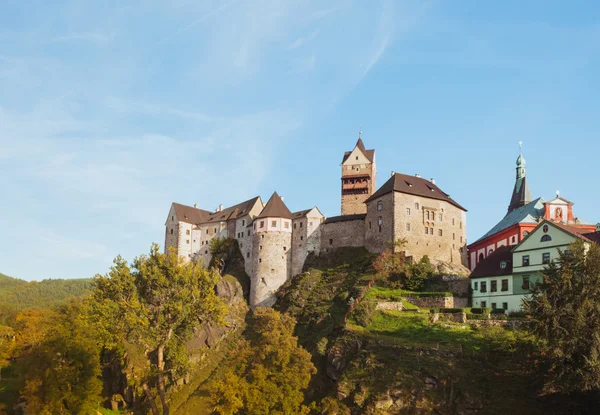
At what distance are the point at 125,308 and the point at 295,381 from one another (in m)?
17.0

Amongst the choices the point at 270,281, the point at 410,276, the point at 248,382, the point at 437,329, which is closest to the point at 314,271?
the point at 270,281

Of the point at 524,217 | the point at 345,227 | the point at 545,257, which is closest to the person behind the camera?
the point at 545,257

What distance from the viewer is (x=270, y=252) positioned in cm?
8319

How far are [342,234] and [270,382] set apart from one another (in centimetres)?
3976

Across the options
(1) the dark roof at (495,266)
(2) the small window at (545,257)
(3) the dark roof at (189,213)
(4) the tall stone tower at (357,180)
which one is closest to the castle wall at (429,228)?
(1) the dark roof at (495,266)

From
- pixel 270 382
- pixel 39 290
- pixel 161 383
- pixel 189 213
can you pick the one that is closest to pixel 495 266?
pixel 270 382

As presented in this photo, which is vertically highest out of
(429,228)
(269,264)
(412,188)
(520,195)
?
(520,195)

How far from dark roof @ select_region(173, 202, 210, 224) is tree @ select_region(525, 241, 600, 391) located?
70937 millimetres

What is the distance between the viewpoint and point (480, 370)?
45.4 m

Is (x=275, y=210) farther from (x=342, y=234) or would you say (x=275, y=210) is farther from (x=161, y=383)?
(x=161, y=383)

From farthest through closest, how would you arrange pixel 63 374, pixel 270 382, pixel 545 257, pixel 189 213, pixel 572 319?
pixel 189 213
pixel 545 257
pixel 63 374
pixel 270 382
pixel 572 319

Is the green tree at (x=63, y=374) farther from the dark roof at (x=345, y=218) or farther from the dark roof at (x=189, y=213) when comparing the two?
the dark roof at (x=189, y=213)

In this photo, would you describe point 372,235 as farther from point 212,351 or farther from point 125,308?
point 125,308

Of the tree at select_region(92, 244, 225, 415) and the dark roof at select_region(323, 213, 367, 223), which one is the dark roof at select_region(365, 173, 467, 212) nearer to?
the dark roof at select_region(323, 213, 367, 223)
